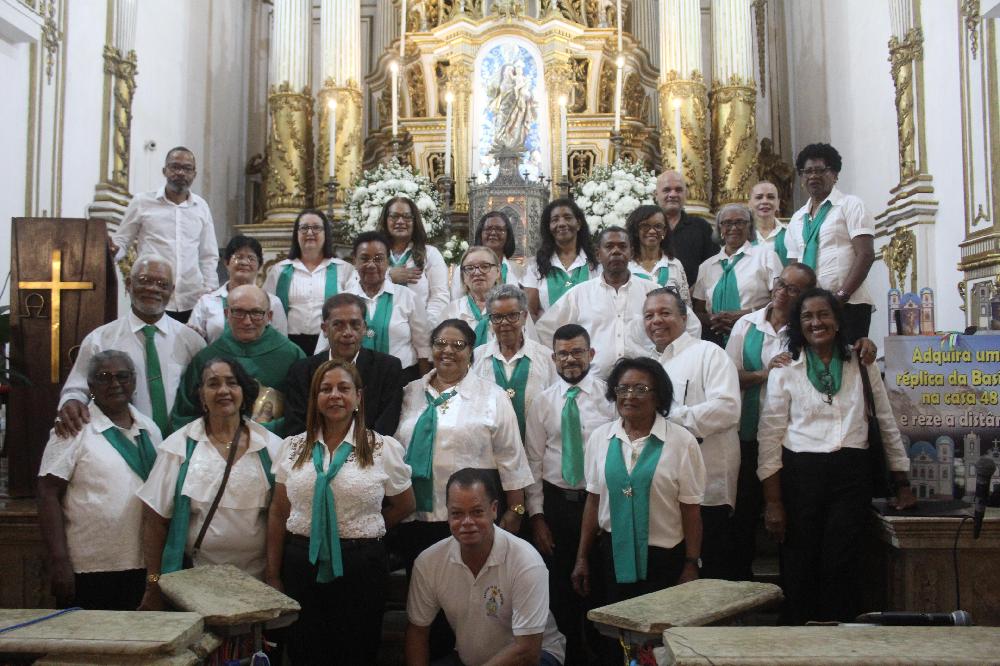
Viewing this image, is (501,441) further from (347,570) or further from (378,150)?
(378,150)

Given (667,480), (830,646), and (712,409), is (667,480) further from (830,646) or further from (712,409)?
(830,646)

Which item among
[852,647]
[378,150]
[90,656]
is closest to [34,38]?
[378,150]

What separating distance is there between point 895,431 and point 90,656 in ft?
10.2

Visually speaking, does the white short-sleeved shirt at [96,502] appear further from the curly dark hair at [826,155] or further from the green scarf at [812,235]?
the curly dark hair at [826,155]

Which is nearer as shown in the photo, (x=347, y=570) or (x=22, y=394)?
(x=347, y=570)

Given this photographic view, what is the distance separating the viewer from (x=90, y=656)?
2350 millimetres

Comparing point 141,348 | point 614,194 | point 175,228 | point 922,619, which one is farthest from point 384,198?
point 922,619

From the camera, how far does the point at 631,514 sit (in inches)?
134

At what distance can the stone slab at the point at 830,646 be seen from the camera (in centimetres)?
218

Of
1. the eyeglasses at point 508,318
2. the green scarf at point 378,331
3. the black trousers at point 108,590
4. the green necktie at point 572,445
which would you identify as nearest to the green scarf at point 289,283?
the green scarf at point 378,331

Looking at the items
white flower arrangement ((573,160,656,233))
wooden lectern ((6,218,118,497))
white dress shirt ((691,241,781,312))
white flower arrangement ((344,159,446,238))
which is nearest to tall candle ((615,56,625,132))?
white flower arrangement ((573,160,656,233))

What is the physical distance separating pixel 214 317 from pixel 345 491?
1.72 metres

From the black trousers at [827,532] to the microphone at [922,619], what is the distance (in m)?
1.03

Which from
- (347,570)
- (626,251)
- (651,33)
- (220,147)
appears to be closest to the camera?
(347,570)
